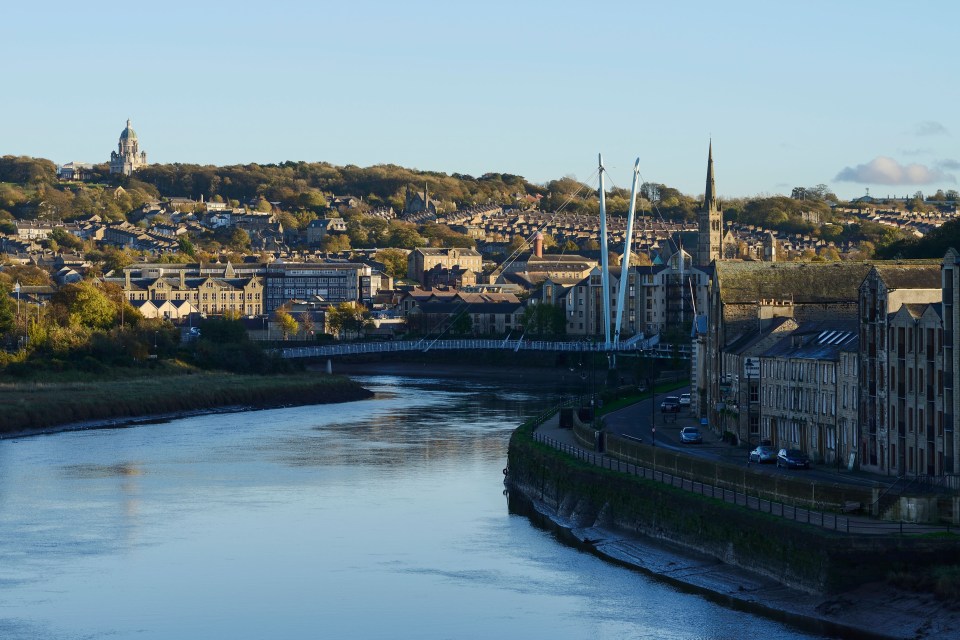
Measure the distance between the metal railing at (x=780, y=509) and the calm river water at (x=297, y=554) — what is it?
212cm

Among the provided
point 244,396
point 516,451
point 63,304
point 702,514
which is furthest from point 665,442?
point 63,304

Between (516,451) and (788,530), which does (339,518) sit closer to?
(516,451)

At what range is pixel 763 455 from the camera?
41688mm

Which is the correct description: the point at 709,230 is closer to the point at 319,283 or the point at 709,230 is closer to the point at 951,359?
the point at 319,283

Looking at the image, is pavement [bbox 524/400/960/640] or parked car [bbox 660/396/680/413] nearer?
pavement [bbox 524/400/960/640]

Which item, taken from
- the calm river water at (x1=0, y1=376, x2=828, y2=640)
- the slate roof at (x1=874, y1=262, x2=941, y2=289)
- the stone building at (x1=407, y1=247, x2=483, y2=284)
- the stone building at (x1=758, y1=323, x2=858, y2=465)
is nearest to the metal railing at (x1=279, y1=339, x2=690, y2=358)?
the calm river water at (x1=0, y1=376, x2=828, y2=640)

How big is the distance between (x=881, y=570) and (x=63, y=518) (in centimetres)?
2094

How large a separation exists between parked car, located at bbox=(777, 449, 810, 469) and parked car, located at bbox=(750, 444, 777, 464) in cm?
69

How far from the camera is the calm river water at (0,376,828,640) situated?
102 ft

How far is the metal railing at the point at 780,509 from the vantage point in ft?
98.6

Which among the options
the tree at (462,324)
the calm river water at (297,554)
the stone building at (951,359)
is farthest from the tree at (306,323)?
the stone building at (951,359)

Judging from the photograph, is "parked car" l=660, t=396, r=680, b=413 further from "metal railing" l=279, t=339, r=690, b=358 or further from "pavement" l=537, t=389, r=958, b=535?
"metal railing" l=279, t=339, r=690, b=358

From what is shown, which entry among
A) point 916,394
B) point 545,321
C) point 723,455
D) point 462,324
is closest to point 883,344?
point 916,394

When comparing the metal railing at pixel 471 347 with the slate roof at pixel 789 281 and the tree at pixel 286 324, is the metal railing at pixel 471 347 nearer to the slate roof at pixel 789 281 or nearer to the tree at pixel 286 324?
the tree at pixel 286 324
